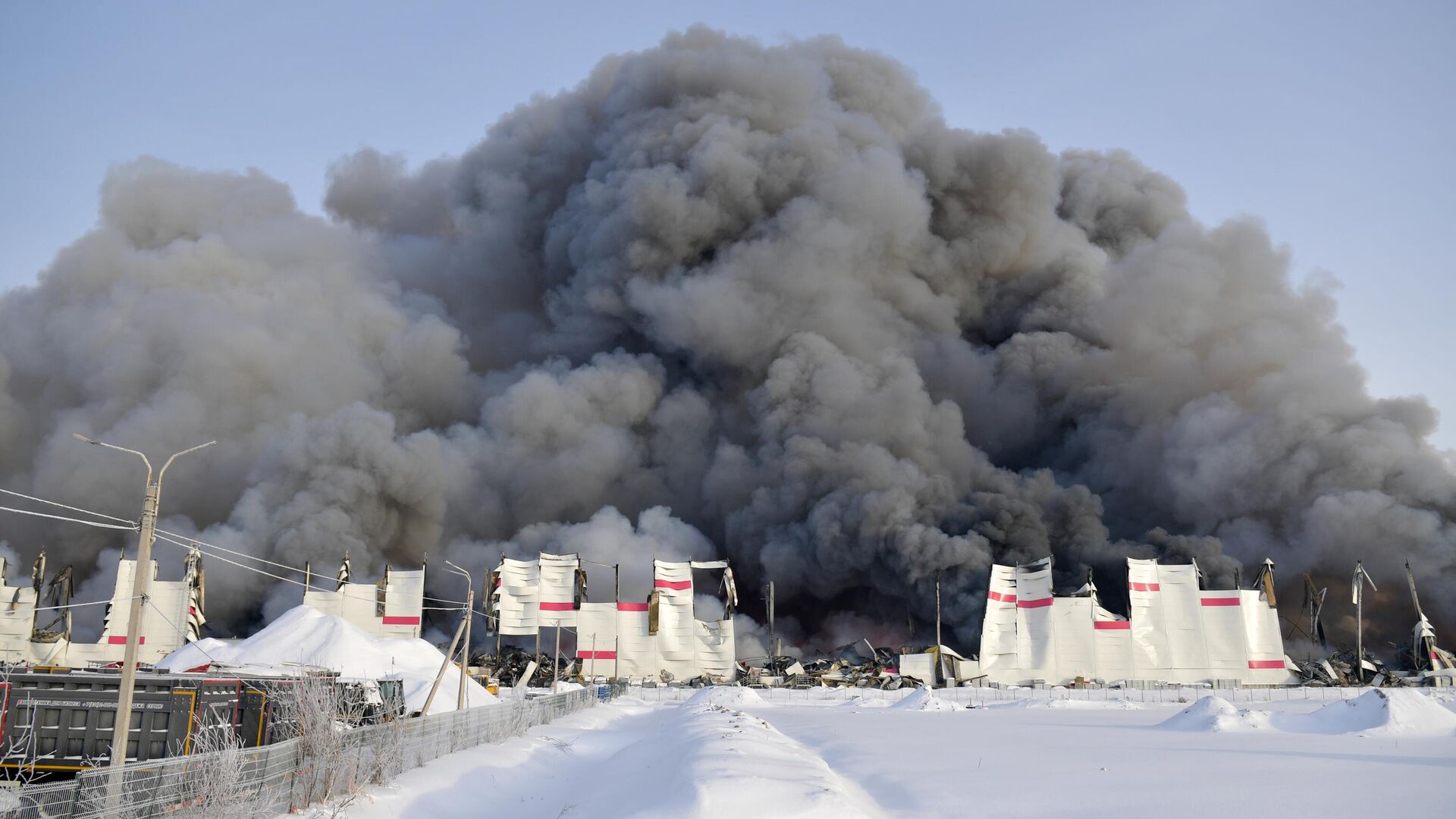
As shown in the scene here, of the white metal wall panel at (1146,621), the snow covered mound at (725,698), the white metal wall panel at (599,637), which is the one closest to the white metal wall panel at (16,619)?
the white metal wall panel at (599,637)

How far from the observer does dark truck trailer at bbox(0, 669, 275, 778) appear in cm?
2289

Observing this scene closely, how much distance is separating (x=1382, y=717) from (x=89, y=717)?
113ft

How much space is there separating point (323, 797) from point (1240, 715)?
90.2 ft

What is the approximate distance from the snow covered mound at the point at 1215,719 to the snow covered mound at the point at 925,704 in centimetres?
1545

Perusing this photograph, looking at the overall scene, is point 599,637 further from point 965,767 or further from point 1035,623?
point 965,767

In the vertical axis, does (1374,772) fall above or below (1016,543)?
below

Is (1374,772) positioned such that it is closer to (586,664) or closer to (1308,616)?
(586,664)

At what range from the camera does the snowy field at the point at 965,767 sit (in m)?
18.0

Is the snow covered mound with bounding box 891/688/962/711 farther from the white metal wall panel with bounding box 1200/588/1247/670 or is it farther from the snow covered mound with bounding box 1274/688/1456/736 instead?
the white metal wall panel with bounding box 1200/588/1247/670

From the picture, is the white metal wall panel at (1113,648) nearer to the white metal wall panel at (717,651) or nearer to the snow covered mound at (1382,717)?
the white metal wall panel at (717,651)


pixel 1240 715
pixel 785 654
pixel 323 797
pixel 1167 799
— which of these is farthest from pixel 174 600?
pixel 1167 799

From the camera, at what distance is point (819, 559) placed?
79.8 metres

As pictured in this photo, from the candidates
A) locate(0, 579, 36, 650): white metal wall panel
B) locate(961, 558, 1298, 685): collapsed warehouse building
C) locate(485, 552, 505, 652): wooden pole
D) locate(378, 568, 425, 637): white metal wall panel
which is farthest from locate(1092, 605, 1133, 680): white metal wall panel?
locate(0, 579, 36, 650): white metal wall panel

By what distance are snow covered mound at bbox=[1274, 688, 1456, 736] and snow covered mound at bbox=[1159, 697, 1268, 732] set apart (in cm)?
103
